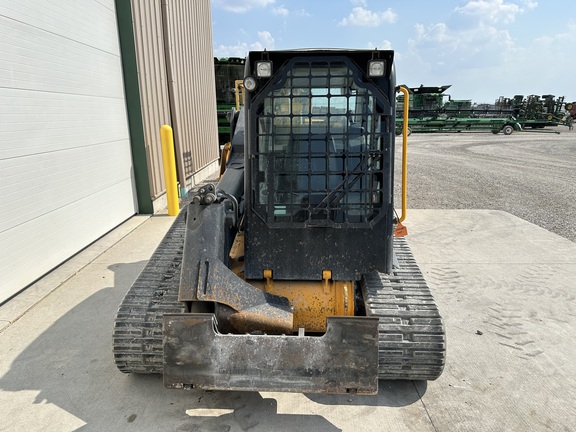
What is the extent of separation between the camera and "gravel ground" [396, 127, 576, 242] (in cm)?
925

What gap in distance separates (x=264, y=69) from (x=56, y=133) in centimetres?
408

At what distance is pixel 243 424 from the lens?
9.34ft

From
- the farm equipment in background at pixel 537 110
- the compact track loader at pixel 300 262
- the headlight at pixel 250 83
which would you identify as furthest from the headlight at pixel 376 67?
the farm equipment in background at pixel 537 110

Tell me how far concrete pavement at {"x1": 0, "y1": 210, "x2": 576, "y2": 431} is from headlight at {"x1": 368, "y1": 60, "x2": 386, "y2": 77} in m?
2.29

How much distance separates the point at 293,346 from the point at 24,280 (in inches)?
152

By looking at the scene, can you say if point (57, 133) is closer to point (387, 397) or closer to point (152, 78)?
point (152, 78)

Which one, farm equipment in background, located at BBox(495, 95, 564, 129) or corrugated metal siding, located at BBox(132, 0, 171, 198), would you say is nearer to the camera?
corrugated metal siding, located at BBox(132, 0, 171, 198)

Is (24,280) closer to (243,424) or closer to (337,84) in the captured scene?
(243,424)

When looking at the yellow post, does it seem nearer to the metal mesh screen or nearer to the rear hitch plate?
the metal mesh screen

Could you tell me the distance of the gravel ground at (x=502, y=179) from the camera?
9253 millimetres

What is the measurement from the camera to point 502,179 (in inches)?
511

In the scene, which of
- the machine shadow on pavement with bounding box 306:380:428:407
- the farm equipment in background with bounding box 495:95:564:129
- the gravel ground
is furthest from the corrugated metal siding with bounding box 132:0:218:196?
the farm equipment in background with bounding box 495:95:564:129

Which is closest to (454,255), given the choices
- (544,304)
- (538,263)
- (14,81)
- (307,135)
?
(538,263)

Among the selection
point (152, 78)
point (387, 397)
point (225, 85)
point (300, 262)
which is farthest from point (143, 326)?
point (225, 85)
